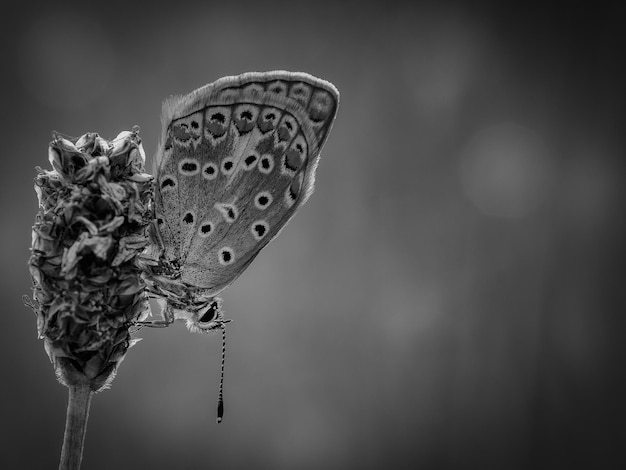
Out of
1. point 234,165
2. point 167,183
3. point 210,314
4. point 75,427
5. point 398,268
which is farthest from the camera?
point 398,268

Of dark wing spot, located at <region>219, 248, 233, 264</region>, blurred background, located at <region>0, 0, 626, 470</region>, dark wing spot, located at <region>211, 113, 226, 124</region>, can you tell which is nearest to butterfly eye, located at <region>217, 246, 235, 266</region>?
dark wing spot, located at <region>219, 248, 233, 264</region>

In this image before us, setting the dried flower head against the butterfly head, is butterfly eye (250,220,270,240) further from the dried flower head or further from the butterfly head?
the dried flower head

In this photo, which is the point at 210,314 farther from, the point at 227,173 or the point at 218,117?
the point at 218,117

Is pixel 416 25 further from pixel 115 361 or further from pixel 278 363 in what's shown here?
pixel 115 361

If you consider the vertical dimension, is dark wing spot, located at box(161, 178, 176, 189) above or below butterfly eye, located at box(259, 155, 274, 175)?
below

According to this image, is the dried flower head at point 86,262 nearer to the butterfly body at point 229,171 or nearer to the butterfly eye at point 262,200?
the butterfly body at point 229,171

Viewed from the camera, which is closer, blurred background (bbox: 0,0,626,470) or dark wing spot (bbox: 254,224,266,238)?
dark wing spot (bbox: 254,224,266,238)

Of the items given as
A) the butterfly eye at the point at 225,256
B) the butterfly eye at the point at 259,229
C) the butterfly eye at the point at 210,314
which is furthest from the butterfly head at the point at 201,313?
the butterfly eye at the point at 259,229

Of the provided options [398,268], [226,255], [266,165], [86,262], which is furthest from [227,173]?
[398,268]
